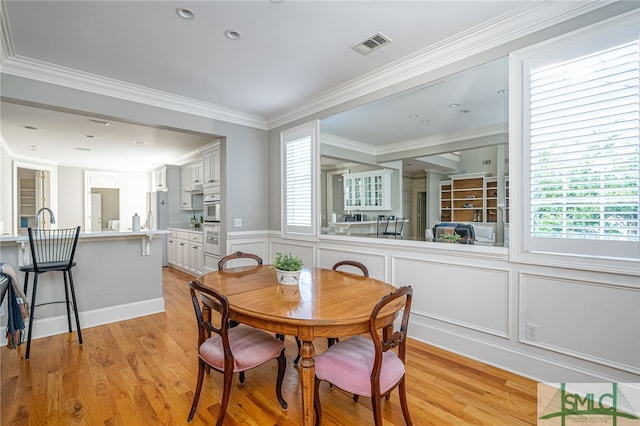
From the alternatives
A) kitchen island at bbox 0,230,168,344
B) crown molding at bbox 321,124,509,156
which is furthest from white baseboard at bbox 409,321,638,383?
crown molding at bbox 321,124,509,156

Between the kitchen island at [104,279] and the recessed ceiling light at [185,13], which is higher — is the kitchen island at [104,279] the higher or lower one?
the lower one

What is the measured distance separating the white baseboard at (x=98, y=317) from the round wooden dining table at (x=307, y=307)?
1895 millimetres

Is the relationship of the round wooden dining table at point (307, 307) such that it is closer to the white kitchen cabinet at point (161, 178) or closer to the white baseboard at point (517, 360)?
the white baseboard at point (517, 360)

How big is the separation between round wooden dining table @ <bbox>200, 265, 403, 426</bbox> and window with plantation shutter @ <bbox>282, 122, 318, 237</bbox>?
5.55 feet

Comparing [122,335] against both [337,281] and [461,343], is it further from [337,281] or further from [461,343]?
[461,343]

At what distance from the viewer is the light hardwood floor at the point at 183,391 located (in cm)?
180

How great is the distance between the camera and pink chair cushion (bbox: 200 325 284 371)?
171 centimetres

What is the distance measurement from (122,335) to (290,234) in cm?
224

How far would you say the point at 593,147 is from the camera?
1.92 metres

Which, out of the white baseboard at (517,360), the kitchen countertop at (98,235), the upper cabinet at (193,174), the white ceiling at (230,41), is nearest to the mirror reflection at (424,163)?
the white ceiling at (230,41)

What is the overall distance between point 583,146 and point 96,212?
10556 millimetres

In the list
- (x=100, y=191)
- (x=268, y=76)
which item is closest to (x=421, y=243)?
(x=268, y=76)

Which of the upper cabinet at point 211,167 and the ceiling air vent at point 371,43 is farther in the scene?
the upper cabinet at point 211,167

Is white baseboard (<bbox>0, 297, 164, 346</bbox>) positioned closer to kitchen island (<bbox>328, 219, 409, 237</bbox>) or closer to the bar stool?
the bar stool
